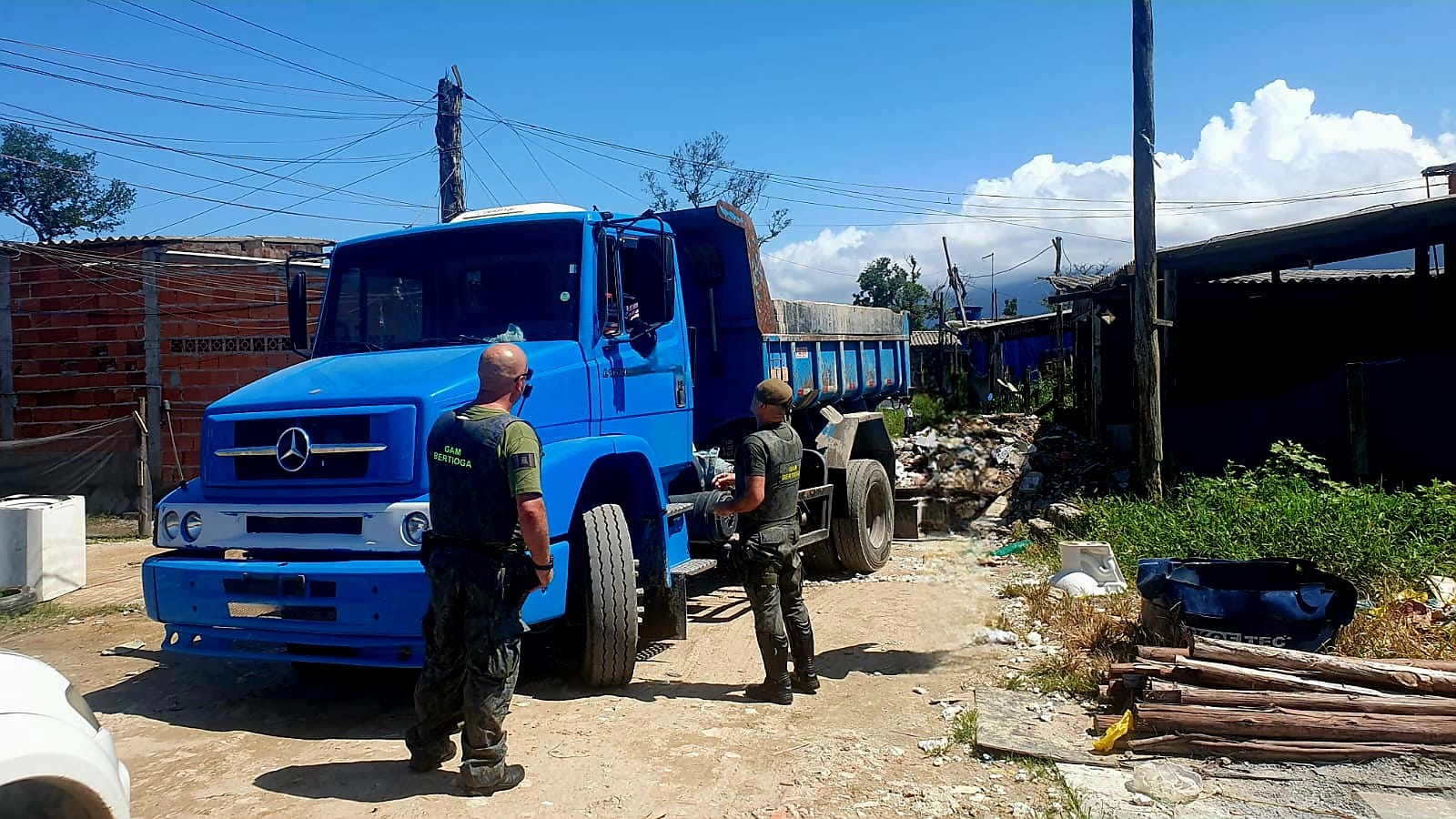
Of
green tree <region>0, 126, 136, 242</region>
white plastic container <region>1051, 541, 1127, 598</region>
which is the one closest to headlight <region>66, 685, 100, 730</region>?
white plastic container <region>1051, 541, 1127, 598</region>

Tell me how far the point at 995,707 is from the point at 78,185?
126 feet

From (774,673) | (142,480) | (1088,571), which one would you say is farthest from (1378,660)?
(142,480)

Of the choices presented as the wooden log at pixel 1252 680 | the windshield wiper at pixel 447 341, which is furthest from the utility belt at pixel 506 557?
the wooden log at pixel 1252 680

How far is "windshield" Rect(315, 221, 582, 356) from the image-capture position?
18.2ft

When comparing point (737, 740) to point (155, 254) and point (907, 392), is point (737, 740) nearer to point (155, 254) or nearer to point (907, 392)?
point (907, 392)

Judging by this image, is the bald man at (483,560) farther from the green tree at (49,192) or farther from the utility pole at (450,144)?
the green tree at (49,192)

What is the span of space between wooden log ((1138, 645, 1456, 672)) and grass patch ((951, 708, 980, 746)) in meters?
0.90

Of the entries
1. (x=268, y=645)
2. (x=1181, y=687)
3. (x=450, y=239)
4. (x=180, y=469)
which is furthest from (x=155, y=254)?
(x=1181, y=687)

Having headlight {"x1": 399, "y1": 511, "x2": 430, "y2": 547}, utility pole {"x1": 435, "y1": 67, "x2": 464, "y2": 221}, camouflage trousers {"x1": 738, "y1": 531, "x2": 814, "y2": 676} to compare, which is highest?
utility pole {"x1": 435, "y1": 67, "x2": 464, "y2": 221}

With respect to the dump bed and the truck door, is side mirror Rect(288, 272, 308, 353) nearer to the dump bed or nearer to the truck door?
the truck door

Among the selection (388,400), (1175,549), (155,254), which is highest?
(155,254)

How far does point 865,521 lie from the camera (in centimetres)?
862

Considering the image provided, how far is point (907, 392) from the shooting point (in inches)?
456

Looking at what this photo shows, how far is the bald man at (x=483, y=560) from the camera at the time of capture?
396 cm
